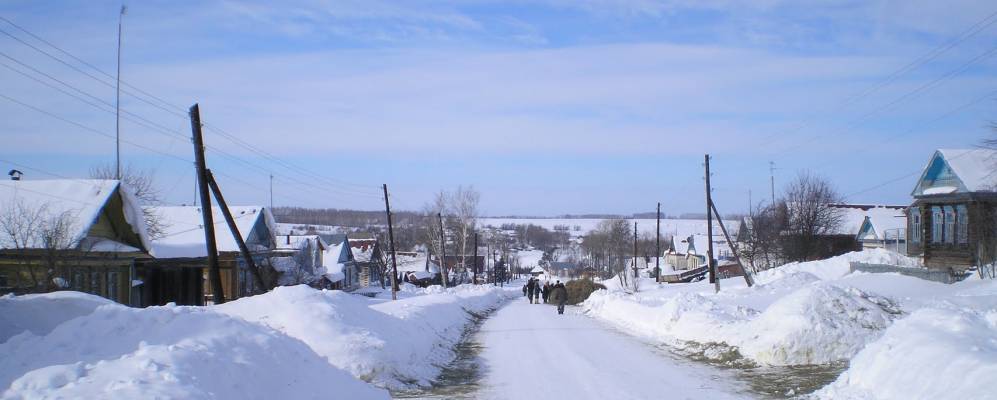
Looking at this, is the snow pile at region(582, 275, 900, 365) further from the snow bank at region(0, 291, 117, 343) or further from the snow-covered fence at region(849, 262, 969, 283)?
the snow-covered fence at region(849, 262, 969, 283)

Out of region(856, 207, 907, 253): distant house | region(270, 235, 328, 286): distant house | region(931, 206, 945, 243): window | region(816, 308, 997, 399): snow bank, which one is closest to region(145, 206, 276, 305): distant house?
region(270, 235, 328, 286): distant house

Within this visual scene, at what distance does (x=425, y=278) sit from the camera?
317 ft

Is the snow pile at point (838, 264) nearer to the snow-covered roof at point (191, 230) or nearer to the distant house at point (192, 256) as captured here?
the distant house at point (192, 256)

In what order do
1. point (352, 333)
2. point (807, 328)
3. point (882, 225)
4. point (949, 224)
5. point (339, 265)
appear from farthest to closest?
point (339, 265) < point (882, 225) < point (949, 224) < point (807, 328) < point (352, 333)

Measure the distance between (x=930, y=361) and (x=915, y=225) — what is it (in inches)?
1536

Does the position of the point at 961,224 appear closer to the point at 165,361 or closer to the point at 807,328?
the point at 807,328

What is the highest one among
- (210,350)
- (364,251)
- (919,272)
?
(210,350)

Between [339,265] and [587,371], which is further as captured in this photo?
[339,265]

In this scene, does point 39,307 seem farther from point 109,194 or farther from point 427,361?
point 109,194

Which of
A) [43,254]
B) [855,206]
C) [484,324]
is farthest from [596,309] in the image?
[855,206]

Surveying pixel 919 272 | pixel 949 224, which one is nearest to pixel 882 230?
pixel 949 224

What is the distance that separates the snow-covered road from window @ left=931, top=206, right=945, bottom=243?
27.2 metres

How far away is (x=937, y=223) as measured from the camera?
40.5 m

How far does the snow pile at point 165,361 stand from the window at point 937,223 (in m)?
39.1
